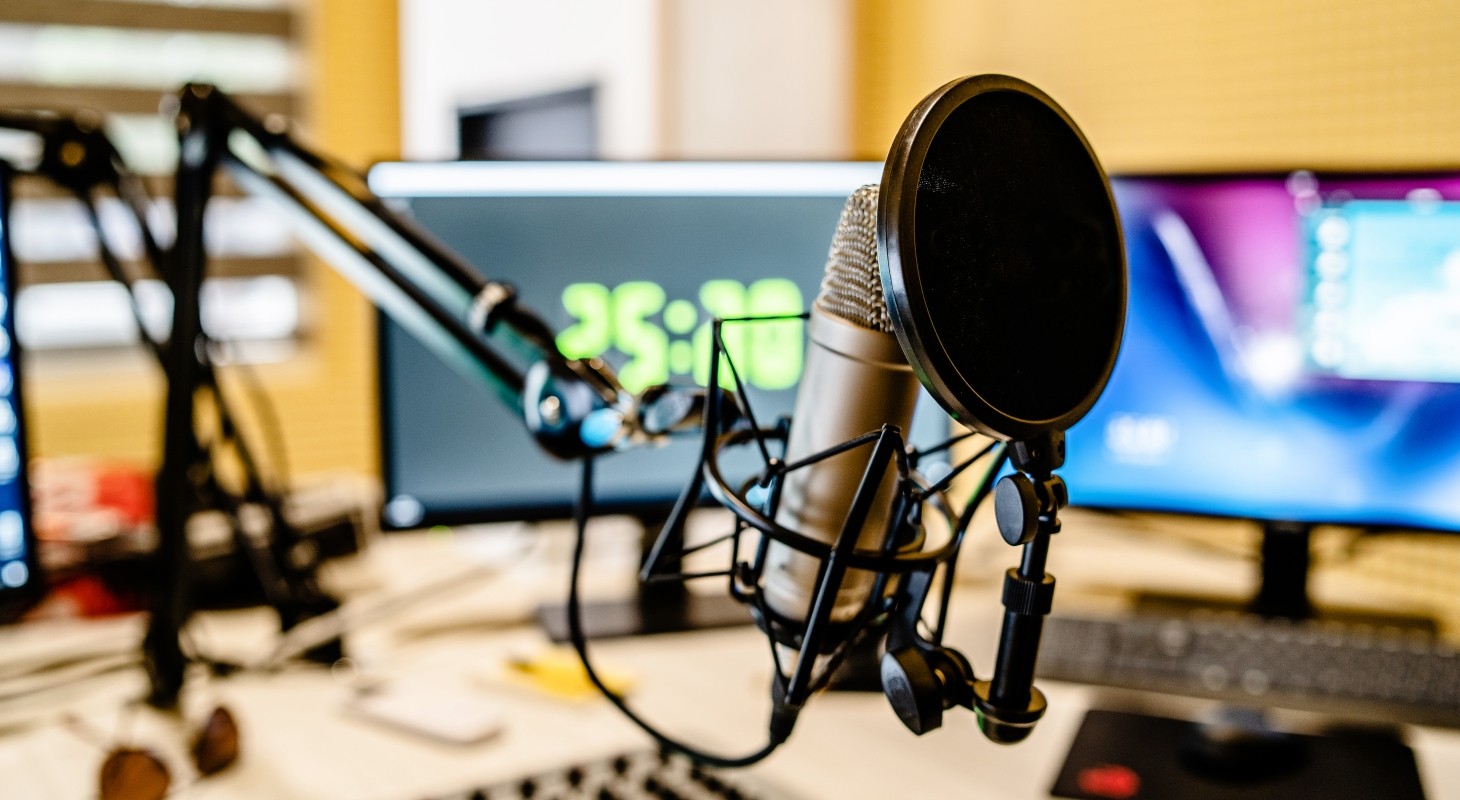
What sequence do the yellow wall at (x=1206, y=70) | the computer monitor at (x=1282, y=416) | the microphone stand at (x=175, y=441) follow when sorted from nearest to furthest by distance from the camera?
the microphone stand at (x=175, y=441)
the computer monitor at (x=1282, y=416)
the yellow wall at (x=1206, y=70)

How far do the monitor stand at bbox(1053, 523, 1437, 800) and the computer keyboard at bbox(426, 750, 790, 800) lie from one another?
0.24 metres

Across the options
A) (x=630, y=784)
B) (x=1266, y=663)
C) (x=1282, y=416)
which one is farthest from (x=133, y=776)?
(x=1282, y=416)

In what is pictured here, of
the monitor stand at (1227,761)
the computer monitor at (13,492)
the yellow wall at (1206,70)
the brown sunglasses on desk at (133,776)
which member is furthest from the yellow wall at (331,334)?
the monitor stand at (1227,761)

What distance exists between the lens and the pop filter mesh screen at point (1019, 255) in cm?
37

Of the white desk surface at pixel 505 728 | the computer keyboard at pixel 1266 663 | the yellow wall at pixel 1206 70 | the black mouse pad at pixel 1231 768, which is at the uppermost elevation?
the yellow wall at pixel 1206 70

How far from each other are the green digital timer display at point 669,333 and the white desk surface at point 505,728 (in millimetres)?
266

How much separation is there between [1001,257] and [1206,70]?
1.36 meters

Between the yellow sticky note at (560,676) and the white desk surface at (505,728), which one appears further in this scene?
the yellow sticky note at (560,676)

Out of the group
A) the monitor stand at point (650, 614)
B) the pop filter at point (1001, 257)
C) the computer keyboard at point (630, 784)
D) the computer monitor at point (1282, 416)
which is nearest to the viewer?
the pop filter at point (1001, 257)

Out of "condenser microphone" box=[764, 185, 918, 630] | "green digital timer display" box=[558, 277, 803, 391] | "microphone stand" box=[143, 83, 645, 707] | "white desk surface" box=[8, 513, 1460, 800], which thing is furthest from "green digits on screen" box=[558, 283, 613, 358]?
"condenser microphone" box=[764, 185, 918, 630]

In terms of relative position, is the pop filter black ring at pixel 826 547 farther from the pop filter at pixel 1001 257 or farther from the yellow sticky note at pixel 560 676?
the yellow sticky note at pixel 560 676

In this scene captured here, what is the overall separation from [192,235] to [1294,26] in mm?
1329

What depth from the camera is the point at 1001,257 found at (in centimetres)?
39

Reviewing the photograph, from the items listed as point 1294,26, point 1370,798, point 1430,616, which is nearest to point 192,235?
point 1370,798
